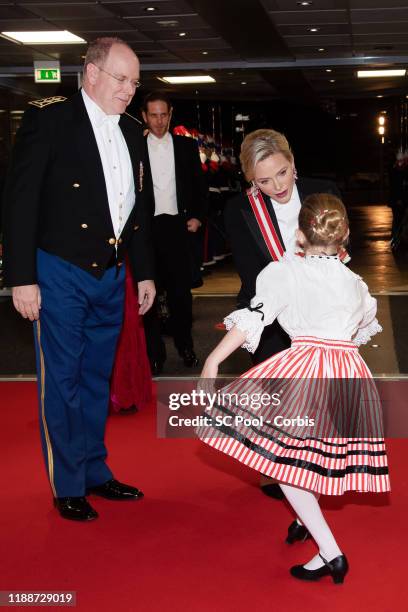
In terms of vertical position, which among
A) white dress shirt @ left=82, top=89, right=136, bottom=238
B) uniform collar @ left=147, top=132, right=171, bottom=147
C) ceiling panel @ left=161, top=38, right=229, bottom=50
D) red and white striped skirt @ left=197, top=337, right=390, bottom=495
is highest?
ceiling panel @ left=161, top=38, right=229, bottom=50

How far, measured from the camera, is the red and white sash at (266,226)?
10.9ft

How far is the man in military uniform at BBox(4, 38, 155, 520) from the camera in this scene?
3135 mm

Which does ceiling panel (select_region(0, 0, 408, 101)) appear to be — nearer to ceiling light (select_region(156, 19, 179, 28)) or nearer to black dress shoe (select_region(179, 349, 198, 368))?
ceiling light (select_region(156, 19, 179, 28))

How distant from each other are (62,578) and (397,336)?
177 inches

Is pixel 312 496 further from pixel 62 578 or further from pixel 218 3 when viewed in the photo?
pixel 218 3

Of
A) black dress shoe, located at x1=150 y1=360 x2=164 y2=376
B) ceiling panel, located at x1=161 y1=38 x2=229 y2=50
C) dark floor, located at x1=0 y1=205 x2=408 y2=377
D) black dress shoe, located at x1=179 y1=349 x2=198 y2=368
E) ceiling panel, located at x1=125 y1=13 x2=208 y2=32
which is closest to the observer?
black dress shoe, located at x1=150 y1=360 x2=164 y2=376

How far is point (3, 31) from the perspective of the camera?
10195mm

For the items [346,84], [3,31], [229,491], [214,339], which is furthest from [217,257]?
[229,491]

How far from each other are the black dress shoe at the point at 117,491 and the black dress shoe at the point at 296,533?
0.69m

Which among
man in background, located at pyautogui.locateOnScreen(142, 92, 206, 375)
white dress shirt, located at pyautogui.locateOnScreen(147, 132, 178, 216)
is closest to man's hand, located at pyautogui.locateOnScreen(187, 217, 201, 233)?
man in background, located at pyautogui.locateOnScreen(142, 92, 206, 375)

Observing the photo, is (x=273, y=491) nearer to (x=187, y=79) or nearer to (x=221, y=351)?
(x=221, y=351)

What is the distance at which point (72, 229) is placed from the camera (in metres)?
3.24

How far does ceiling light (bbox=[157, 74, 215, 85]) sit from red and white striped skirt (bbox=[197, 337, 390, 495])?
11.7 m

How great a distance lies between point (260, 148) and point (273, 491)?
1246 mm
